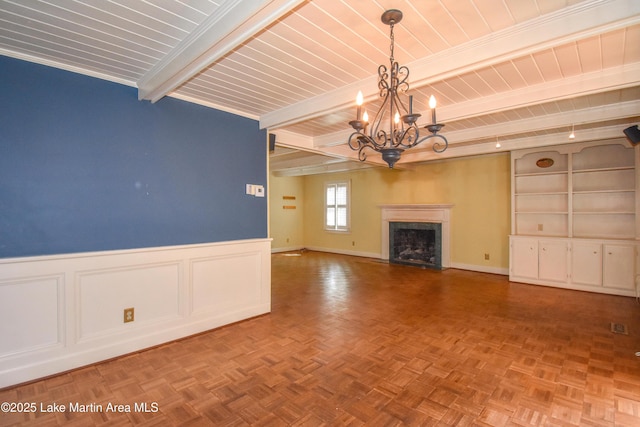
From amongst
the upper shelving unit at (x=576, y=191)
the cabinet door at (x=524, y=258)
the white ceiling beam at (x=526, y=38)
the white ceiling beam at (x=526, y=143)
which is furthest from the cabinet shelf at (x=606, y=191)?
the white ceiling beam at (x=526, y=38)

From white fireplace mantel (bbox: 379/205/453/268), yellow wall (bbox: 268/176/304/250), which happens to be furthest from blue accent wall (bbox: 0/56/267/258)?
yellow wall (bbox: 268/176/304/250)

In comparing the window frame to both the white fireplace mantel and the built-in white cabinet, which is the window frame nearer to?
the white fireplace mantel

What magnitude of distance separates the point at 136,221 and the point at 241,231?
1116 mm

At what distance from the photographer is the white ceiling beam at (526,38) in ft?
5.45

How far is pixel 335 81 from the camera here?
274cm

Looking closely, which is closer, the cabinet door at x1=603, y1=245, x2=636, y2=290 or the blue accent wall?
the blue accent wall

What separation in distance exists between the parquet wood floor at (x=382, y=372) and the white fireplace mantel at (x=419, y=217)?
2.70 meters

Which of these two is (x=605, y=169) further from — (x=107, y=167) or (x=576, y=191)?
(x=107, y=167)

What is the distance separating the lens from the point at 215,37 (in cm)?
183

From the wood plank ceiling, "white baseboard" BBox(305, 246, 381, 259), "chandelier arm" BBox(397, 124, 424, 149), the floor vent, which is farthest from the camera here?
"white baseboard" BBox(305, 246, 381, 259)

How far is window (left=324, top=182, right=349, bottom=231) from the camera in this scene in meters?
8.80

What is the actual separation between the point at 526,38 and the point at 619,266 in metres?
4.54

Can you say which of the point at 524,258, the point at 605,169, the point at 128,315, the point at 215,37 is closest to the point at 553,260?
the point at 524,258

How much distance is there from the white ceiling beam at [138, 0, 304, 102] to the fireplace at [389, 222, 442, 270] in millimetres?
5948
